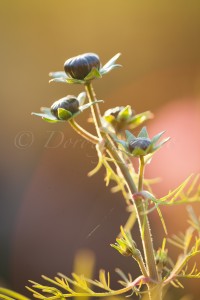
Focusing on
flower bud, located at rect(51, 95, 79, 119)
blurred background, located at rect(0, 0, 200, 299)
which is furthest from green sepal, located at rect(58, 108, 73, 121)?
blurred background, located at rect(0, 0, 200, 299)

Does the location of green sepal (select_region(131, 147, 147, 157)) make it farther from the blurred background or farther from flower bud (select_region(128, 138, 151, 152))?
the blurred background

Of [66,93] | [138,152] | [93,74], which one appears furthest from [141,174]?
[66,93]

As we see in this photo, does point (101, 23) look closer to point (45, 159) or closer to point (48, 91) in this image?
point (48, 91)

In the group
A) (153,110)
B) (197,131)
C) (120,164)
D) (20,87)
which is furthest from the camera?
(20,87)

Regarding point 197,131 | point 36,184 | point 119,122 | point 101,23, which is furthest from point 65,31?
point 119,122

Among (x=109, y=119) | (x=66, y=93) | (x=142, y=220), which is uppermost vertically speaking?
(x=66, y=93)

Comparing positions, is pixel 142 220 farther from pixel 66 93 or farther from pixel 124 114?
pixel 66 93
